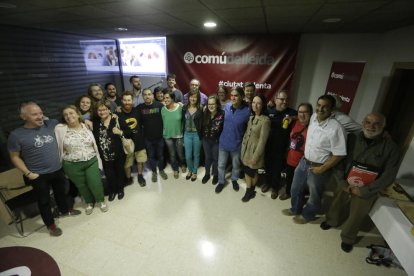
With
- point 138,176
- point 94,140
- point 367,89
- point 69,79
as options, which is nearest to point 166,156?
point 138,176

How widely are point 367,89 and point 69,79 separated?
5617mm

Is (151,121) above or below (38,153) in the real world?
above

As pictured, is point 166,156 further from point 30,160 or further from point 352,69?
point 352,69

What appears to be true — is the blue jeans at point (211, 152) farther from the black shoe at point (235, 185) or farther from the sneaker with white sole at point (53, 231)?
the sneaker with white sole at point (53, 231)

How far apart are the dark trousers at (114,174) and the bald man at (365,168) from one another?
8.89 ft

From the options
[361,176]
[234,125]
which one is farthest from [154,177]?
[361,176]

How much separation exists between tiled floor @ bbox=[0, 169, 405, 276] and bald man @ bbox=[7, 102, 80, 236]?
45 centimetres

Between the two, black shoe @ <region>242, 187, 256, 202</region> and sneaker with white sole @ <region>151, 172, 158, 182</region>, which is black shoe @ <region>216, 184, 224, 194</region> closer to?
black shoe @ <region>242, 187, 256, 202</region>

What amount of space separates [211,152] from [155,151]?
0.97 m

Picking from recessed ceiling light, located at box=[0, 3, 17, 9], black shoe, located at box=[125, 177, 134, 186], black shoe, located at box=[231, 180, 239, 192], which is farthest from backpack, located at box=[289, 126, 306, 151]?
recessed ceiling light, located at box=[0, 3, 17, 9]

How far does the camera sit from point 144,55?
487 centimetres

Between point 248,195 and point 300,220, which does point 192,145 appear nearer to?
point 248,195

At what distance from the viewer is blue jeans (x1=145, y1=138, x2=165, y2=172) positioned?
329 centimetres

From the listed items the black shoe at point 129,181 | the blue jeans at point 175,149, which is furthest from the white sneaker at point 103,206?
the blue jeans at point 175,149
